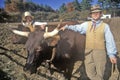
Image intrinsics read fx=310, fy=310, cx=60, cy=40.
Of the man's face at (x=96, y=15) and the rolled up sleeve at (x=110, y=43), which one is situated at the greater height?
the man's face at (x=96, y=15)

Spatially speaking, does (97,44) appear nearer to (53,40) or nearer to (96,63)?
(96,63)

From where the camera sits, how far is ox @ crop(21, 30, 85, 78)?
6.86 m

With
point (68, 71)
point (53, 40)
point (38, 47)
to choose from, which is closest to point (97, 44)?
point (53, 40)

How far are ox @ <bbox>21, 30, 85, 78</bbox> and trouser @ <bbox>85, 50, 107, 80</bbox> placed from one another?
2.62ft

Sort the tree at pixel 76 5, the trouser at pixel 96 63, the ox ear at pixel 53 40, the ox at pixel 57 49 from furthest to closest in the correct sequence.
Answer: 1. the tree at pixel 76 5
2. the ox ear at pixel 53 40
3. the trouser at pixel 96 63
4. the ox at pixel 57 49

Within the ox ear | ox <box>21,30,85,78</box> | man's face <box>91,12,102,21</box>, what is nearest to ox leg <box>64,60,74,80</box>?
ox <box>21,30,85,78</box>

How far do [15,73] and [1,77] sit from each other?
98 centimetres

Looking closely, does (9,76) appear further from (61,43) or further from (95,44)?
(95,44)

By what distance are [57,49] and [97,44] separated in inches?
46.3

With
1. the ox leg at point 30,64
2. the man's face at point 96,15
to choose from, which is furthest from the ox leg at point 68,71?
the man's face at point 96,15

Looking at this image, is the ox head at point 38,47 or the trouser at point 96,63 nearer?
the ox head at point 38,47

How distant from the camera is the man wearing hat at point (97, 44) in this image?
6.80 m

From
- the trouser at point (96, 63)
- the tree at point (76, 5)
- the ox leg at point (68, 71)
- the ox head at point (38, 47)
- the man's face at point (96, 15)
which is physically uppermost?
the man's face at point (96, 15)

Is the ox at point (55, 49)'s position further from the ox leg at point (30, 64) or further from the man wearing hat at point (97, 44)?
the man wearing hat at point (97, 44)
